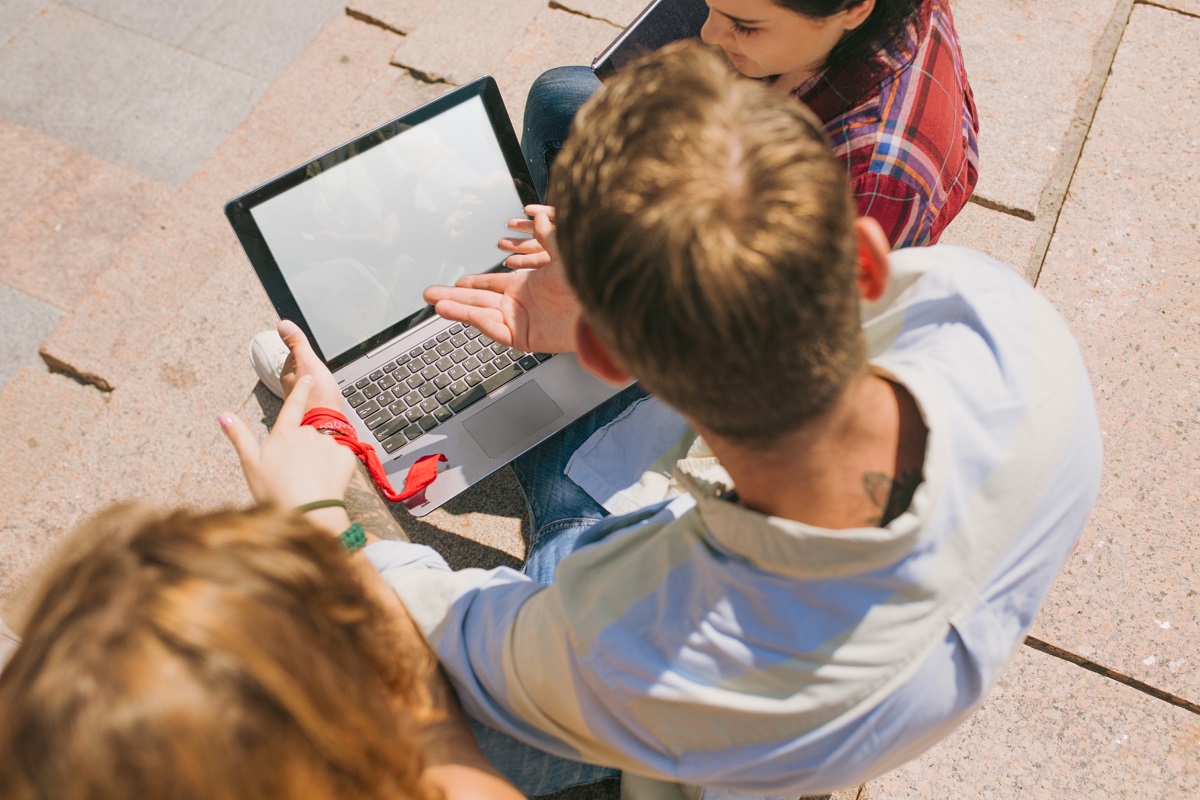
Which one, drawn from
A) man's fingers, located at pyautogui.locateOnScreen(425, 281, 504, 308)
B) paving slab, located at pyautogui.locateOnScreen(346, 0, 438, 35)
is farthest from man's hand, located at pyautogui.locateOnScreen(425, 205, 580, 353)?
paving slab, located at pyautogui.locateOnScreen(346, 0, 438, 35)

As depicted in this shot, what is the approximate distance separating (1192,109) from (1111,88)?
0.24 meters

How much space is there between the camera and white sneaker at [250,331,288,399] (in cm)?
199

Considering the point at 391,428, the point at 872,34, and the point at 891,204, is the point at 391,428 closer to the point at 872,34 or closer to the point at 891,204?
the point at 891,204

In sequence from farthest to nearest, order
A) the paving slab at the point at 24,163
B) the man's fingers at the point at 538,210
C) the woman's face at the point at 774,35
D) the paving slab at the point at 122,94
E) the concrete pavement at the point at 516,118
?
1. the paving slab at the point at 122,94
2. the paving slab at the point at 24,163
3. the concrete pavement at the point at 516,118
4. the man's fingers at the point at 538,210
5. the woman's face at the point at 774,35

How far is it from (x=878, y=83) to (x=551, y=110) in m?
0.90

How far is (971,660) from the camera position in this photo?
0.96 metres

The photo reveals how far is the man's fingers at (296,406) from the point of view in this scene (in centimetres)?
145

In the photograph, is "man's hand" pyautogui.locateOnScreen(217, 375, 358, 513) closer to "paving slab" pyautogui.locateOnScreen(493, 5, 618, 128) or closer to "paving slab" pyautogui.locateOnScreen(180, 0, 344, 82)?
"paving slab" pyautogui.locateOnScreen(493, 5, 618, 128)

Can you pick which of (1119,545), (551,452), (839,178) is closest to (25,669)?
(839,178)

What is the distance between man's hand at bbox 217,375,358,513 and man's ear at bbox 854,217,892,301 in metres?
0.94

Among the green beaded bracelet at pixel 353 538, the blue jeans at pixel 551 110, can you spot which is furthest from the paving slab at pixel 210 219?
the green beaded bracelet at pixel 353 538

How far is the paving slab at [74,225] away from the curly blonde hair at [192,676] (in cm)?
199

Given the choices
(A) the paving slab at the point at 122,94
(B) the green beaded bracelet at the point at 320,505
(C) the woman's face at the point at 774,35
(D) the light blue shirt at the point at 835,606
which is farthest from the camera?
(A) the paving slab at the point at 122,94

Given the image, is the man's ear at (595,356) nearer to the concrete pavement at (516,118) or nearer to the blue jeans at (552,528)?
the blue jeans at (552,528)
